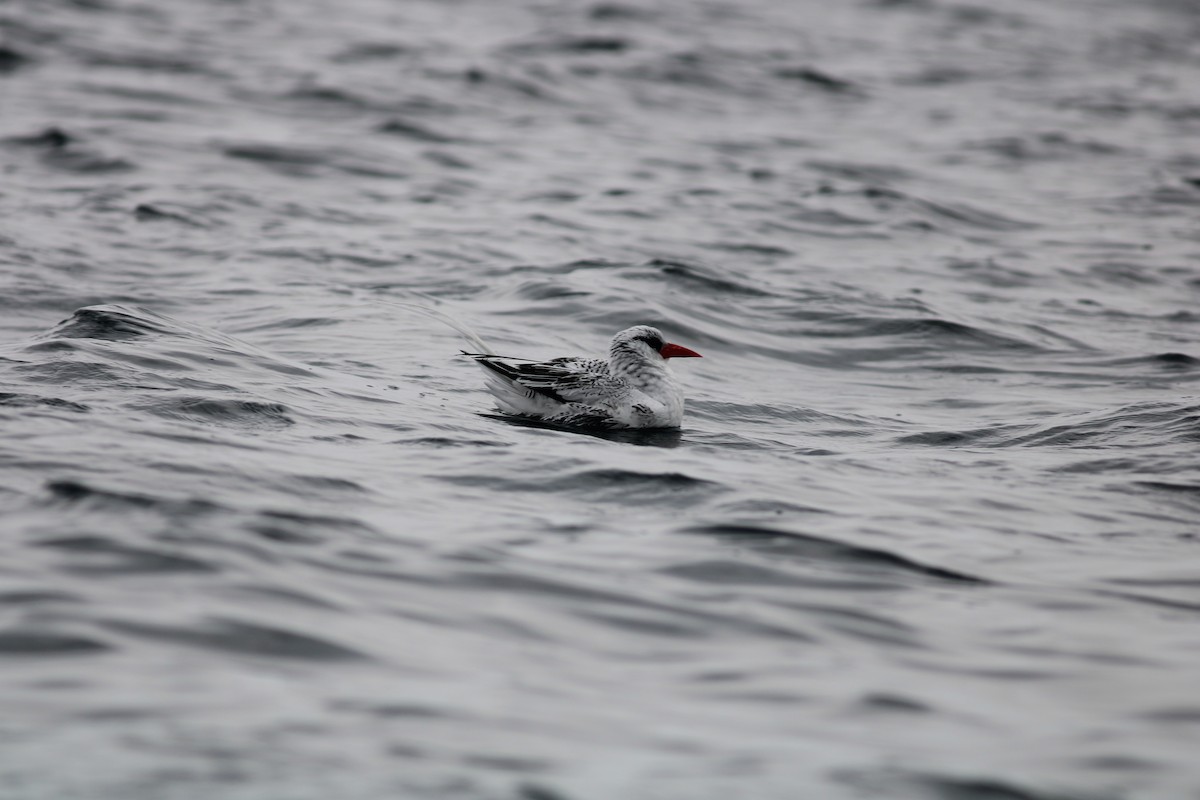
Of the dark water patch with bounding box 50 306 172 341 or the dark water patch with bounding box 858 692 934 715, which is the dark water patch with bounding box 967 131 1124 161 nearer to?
the dark water patch with bounding box 50 306 172 341

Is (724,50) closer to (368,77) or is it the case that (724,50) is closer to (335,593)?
(368,77)

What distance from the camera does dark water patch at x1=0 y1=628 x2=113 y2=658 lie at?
566 cm

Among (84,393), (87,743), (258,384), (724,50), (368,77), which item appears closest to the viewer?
(87,743)

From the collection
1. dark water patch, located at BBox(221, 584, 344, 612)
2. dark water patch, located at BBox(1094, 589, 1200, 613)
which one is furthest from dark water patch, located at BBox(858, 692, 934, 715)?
dark water patch, located at BBox(221, 584, 344, 612)

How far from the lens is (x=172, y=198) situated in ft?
59.1

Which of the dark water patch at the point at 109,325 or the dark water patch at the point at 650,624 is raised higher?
the dark water patch at the point at 650,624

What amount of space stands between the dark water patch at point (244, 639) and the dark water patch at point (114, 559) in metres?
0.58

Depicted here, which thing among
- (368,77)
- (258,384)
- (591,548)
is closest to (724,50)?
(368,77)

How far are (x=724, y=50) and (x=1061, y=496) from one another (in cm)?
2301

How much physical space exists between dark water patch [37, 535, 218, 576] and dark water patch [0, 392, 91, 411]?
98.3 inches

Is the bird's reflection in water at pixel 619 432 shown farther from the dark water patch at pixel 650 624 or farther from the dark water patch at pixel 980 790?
the dark water patch at pixel 980 790

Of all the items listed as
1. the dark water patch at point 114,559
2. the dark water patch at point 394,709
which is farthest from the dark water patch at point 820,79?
the dark water patch at point 394,709

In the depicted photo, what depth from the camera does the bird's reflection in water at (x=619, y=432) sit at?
10.3 meters

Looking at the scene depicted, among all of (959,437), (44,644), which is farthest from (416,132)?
(44,644)
